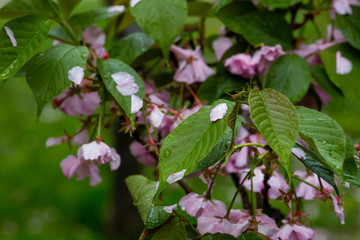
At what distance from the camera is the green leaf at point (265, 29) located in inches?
32.9

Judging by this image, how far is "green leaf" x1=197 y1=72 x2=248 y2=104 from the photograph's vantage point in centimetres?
83

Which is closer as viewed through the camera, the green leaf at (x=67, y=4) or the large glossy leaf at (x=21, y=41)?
the large glossy leaf at (x=21, y=41)

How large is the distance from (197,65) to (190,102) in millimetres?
79

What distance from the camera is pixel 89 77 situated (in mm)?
765

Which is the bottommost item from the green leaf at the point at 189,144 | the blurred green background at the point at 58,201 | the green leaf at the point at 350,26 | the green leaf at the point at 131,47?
the blurred green background at the point at 58,201

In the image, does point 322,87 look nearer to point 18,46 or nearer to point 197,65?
point 197,65

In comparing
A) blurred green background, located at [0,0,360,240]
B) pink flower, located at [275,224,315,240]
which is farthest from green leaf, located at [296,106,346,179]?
blurred green background, located at [0,0,360,240]

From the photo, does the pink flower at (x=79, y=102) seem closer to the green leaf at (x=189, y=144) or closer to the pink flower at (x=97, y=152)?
the pink flower at (x=97, y=152)

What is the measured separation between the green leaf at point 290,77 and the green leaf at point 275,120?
28cm

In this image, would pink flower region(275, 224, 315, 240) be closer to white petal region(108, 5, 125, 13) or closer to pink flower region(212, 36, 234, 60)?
pink flower region(212, 36, 234, 60)

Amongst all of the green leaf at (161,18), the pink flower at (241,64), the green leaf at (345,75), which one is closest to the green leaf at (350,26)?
the green leaf at (345,75)

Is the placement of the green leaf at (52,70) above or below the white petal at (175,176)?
above

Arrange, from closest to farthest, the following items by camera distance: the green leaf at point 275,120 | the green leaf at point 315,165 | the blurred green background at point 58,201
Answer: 1. the green leaf at point 275,120
2. the green leaf at point 315,165
3. the blurred green background at point 58,201

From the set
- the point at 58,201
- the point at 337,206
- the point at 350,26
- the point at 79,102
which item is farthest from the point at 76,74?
the point at 58,201
